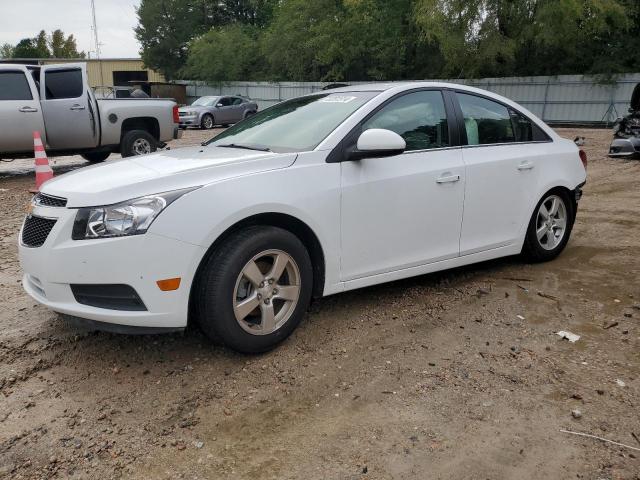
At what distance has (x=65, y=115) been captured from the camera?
994cm

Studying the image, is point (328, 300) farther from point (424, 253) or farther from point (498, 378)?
point (498, 378)

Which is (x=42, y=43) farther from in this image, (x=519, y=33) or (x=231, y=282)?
(x=231, y=282)

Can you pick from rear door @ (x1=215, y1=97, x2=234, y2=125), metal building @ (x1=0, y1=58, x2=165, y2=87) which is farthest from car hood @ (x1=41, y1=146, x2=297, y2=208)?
metal building @ (x1=0, y1=58, x2=165, y2=87)

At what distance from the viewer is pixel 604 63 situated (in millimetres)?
24422

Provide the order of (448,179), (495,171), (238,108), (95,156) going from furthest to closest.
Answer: (238,108), (95,156), (495,171), (448,179)

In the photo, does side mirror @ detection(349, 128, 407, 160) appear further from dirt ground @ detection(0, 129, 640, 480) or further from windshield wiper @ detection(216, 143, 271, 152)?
dirt ground @ detection(0, 129, 640, 480)

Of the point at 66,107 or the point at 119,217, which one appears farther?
the point at 66,107

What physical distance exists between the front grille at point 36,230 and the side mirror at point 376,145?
1.82 meters

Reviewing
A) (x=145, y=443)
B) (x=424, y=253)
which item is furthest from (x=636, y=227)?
(x=145, y=443)

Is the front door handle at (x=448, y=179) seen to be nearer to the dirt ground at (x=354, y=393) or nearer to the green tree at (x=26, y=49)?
the dirt ground at (x=354, y=393)

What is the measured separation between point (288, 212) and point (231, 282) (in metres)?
0.54

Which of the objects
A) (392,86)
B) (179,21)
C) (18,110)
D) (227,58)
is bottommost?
(18,110)

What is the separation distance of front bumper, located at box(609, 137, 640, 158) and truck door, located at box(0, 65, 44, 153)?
1149 cm

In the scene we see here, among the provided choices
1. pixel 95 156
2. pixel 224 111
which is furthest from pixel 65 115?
pixel 224 111
